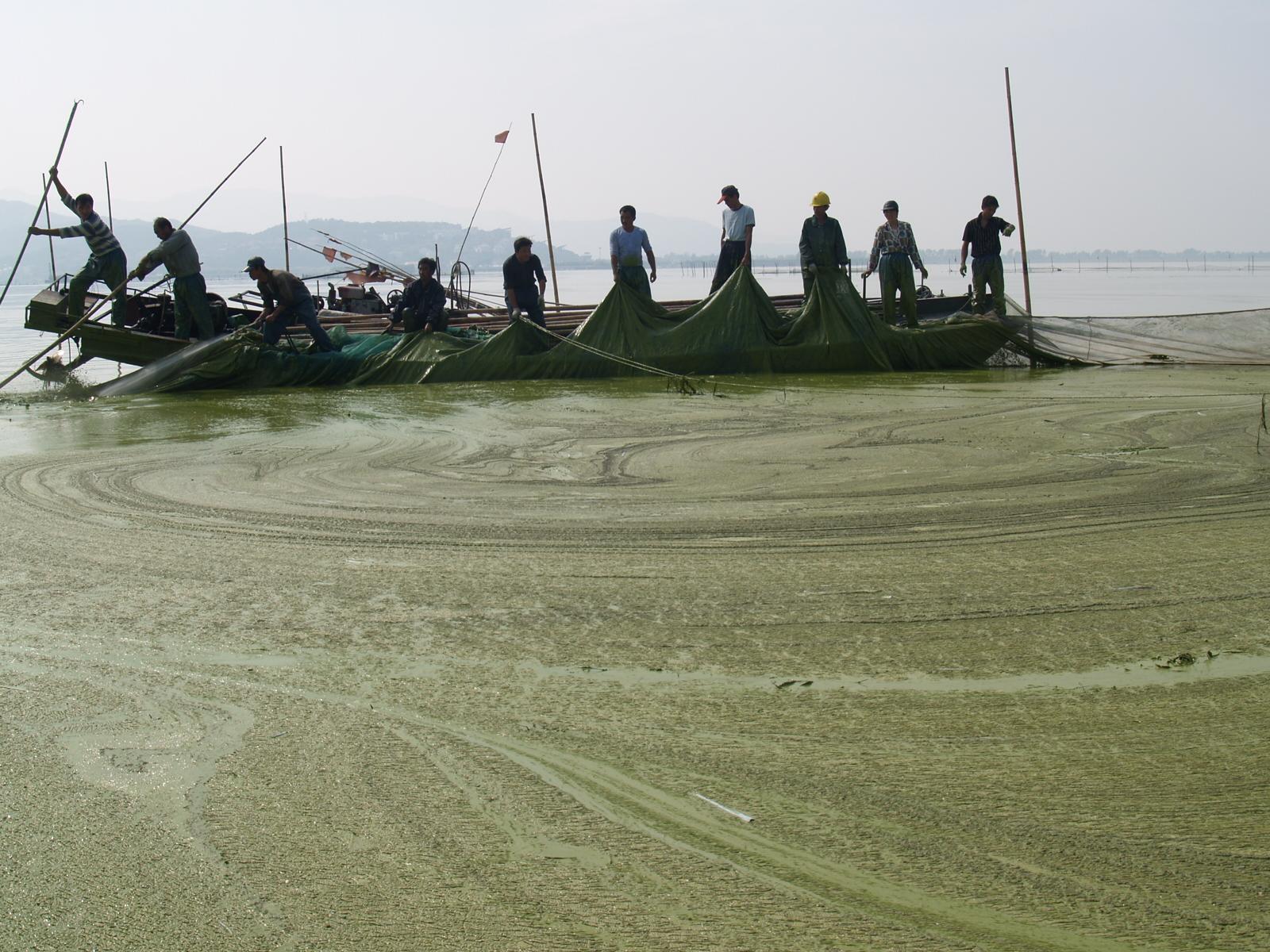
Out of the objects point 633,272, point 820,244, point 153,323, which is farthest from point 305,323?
point 820,244

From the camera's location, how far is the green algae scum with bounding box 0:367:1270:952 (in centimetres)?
264

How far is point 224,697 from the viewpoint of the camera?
384cm

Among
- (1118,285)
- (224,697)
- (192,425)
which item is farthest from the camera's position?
(1118,285)

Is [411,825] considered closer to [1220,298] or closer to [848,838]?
[848,838]

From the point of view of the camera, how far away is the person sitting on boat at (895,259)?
1488 cm

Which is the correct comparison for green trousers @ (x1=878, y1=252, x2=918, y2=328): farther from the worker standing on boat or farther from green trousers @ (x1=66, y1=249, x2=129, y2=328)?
green trousers @ (x1=66, y1=249, x2=129, y2=328)

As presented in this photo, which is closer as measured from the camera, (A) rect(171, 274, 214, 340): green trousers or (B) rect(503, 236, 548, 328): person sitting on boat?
(A) rect(171, 274, 214, 340): green trousers

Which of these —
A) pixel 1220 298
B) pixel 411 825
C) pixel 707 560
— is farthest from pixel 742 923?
pixel 1220 298

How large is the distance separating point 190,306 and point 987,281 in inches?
376

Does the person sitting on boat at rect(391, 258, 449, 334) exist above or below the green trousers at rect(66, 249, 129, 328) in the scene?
below

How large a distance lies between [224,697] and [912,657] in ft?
7.15

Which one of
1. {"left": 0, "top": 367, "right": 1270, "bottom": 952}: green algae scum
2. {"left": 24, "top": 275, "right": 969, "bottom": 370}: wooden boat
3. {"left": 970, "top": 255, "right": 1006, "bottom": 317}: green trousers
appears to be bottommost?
{"left": 0, "top": 367, "right": 1270, "bottom": 952}: green algae scum

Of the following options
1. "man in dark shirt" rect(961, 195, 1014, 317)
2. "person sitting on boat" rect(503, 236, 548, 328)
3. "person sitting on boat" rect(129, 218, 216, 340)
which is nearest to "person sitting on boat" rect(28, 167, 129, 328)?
"person sitting on boat" rect(129, 218, 216, 340)

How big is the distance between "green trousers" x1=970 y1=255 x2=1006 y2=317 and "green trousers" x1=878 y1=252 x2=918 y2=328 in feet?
2.47
